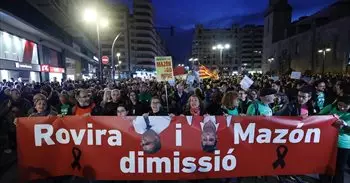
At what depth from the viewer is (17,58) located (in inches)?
949

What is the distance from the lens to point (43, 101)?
554 cm

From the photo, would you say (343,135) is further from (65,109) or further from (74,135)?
(65,109)

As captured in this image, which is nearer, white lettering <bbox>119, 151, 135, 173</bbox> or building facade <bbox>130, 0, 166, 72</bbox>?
white lettering <bbox>119, 151, 135, 173</bbox>

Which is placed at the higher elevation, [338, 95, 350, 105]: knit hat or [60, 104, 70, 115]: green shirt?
[338, 95, 350, 105]: knit hat

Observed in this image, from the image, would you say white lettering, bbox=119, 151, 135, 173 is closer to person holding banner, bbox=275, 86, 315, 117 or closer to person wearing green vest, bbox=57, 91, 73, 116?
person wearing green vest, bbox=57, 91, 73, 116

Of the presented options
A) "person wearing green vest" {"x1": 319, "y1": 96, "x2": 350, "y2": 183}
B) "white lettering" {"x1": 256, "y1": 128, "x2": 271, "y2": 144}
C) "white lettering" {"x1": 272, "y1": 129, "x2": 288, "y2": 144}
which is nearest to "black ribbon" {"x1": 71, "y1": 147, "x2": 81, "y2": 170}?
"white lettering" {"x1": 256, "y1": 128, "x2": 271, "y2": 144}

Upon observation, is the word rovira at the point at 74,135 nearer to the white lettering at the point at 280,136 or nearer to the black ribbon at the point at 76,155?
the black ribbon at the point at 76,155

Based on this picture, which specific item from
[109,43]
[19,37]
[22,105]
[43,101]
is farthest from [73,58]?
[109,43]

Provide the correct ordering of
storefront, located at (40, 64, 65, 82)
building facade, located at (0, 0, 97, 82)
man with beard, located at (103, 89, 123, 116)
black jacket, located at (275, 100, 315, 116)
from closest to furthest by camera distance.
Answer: black jacket, located at (275, 100, 315, 116)
man with beard, located at (103, 89, 123, 116)
building facade, located at (0, 0, 97, 82)
storefront, located at (40, 64, 65, 82)

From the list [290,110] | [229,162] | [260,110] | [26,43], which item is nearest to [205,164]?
[229,162]

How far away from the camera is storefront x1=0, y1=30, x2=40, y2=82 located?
2081 cm

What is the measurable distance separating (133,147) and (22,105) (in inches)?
193

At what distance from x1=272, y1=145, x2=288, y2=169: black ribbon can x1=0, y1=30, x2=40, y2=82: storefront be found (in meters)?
19.4

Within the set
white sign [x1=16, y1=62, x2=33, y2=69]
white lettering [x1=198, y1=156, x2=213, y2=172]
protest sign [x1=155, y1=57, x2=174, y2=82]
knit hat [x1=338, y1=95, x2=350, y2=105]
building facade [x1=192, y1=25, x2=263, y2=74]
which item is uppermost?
→ building facade [x1=192, y1=25, x2=263, y2=74]
